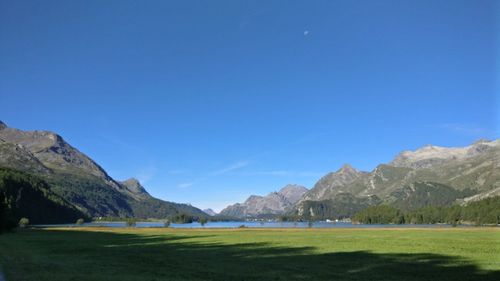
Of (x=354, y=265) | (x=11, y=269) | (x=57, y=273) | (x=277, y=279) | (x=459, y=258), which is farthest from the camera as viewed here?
(x=459, y=258)

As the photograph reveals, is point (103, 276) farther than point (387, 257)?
No

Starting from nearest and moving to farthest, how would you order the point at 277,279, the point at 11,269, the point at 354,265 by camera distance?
the point at 277,279, the point at 11,269, the point at 354,265

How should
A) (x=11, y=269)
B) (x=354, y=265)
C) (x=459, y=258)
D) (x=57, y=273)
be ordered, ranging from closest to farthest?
(x=57, y=273), (x=11, y=269), (x=354, y=265), (x=459, y=258)

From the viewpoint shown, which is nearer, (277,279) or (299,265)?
(277,279)

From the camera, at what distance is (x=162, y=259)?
157 ft

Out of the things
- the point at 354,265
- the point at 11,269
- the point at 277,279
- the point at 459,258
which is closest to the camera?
the point at 277,279

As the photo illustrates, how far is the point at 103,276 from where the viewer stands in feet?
108

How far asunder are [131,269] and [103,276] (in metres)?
6.04

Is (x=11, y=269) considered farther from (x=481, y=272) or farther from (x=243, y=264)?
(x=481, y=272)

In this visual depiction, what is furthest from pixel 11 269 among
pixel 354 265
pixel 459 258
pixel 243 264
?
pixel 459 258

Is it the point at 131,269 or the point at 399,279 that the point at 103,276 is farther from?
the point at 399,279

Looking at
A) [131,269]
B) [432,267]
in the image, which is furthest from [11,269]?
[432,267]

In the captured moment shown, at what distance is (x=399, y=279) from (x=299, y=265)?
1123 centimetres

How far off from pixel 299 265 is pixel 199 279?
1238 centimetres
